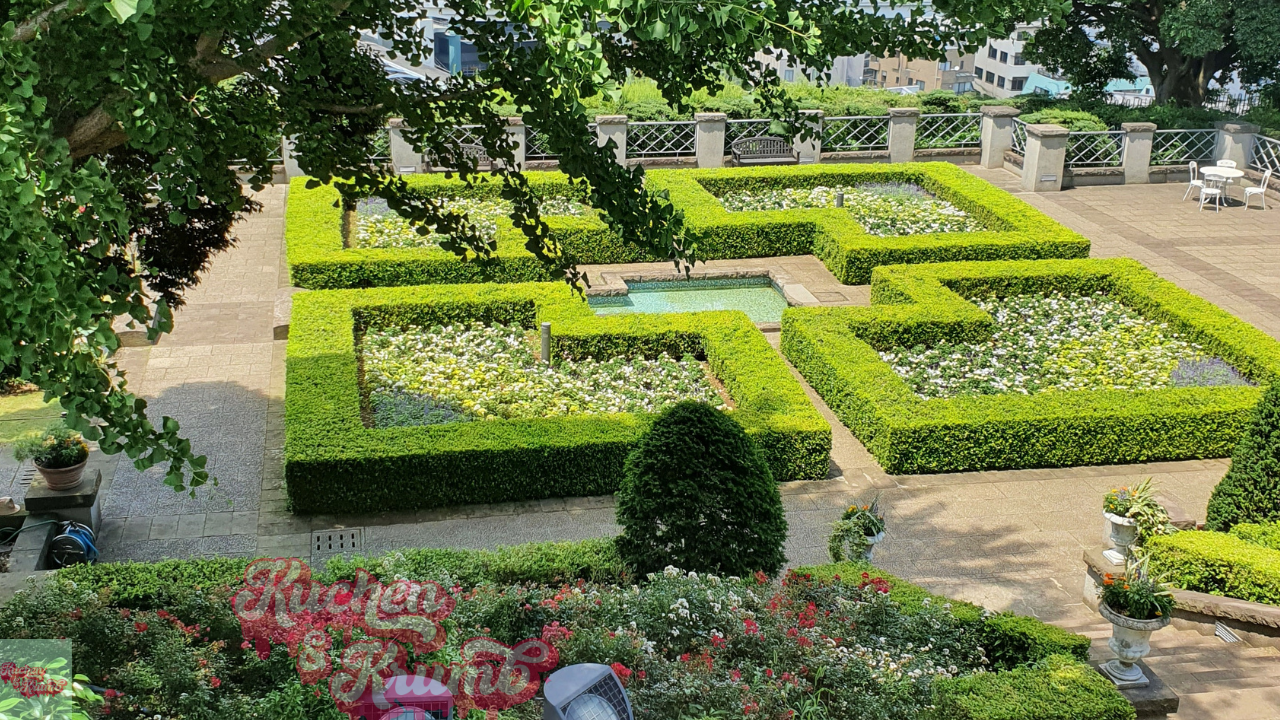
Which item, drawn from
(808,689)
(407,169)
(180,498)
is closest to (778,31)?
(808,689)

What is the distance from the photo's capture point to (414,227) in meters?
17.7

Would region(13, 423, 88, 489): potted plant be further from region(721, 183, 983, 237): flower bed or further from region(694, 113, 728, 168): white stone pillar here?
region(694, 113, 728, 168): white stone pillar

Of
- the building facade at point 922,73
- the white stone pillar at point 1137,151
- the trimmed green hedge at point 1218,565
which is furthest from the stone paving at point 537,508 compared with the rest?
the building facade at point 922,73

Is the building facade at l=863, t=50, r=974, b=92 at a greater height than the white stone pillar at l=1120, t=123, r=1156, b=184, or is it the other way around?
the white stone pillar at l=1120, t=123, r=1156, b=184

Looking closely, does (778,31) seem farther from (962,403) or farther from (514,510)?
(962,403)

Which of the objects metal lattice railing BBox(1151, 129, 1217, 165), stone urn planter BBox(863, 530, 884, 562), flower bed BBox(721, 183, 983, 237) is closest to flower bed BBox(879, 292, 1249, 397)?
→ flower bed BBox(721, 183, 983, 237)

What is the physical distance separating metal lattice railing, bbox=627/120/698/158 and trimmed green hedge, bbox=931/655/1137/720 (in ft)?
50.2

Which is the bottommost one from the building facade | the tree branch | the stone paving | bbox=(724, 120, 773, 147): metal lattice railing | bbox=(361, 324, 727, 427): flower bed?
the building facade

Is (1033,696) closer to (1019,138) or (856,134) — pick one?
(856,134)

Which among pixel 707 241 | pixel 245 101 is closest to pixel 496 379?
pixel 707 241

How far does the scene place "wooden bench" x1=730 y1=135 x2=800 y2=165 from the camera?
20766 millimetres

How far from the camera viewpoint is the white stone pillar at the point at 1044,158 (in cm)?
1975

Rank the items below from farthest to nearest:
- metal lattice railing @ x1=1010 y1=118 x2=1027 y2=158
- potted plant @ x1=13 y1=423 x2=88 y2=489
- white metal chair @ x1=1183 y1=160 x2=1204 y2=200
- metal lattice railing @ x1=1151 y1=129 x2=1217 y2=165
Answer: metal lattice railing @ x1=1010 y1=118 x2=1027 y2=158, metal lattice railing @ x1=1151 y1=129 x2=1217 y2=165, white metal chair @ x1=1183 y1=160 x2=1204 y2=200, potted plant @ x1=13 y1=423 x2=88 y2=489

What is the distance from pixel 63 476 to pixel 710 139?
44.6 ft
